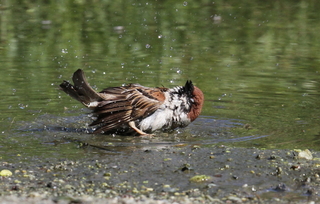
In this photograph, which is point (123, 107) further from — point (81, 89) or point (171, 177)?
point (171, 177)

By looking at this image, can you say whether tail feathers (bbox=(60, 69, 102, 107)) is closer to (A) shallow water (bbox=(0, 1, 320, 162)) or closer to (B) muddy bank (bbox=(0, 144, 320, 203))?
(A) shallow water (bbox=(0, 1, 320, 162))

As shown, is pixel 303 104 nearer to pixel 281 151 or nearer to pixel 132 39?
pixel 281 151

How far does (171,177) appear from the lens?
5258mm

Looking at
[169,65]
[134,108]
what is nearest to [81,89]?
[134,108]

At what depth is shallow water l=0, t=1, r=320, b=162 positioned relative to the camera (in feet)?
23.5

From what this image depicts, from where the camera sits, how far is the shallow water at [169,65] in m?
7.17

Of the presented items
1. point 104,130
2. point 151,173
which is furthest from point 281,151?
point 104,130

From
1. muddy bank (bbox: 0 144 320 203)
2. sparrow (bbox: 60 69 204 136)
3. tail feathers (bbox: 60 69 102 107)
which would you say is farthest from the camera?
sparrow (bbox: 60 69 204 136)

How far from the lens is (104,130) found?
23.5 feet

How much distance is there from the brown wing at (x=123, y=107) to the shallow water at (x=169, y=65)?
0.23m

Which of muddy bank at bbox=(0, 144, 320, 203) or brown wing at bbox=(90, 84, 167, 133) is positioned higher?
brown wing at bbox=(90, 84, 167, 133)

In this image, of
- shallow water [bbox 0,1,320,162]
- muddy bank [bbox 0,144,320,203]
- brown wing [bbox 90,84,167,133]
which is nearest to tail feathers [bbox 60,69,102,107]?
brown wing [bbox 90,84,167,133]

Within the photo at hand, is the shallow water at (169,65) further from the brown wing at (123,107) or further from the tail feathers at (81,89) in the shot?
the tail feathers at (81,89)

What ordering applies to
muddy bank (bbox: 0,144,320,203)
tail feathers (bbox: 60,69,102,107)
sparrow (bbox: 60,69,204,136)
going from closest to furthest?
1. muddy bank (bbox: 0,144,320,203)
2. tail feathers (bbox: 60,69,102,107)
3. sparrow (bbox: 60,69,204,136)
